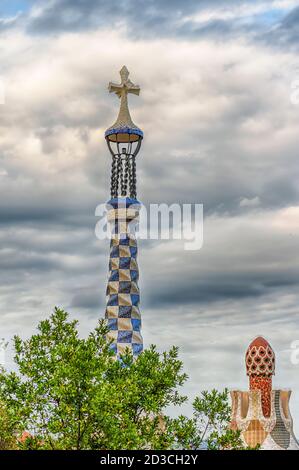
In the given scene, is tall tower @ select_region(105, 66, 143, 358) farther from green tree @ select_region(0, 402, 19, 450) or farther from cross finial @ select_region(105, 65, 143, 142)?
green tree @ select_region(0, 402, 19, 450)

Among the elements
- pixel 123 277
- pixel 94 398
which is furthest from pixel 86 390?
pixel 123 277

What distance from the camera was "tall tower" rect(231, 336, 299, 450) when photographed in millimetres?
41906

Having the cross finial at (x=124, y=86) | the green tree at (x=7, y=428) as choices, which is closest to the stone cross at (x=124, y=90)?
the cross finial at (x=124, y=86)

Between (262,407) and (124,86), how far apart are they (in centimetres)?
1323

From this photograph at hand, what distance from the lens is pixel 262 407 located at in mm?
42281

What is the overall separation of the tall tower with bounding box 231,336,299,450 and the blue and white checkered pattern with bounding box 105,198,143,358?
5.70 meters

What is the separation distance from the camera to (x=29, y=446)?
88.8 ft

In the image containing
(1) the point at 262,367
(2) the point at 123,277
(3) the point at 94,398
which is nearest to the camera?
(3) the point at 94,398

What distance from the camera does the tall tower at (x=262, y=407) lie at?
41.9m

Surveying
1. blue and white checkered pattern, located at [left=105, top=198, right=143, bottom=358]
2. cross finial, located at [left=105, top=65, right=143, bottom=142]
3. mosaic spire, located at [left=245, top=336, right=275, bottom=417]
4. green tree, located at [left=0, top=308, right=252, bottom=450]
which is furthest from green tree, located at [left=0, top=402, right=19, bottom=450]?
mosaic spire, located at [left=245, top=336, right=275, bottom=417]

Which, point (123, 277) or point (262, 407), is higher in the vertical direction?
point (123, 277)

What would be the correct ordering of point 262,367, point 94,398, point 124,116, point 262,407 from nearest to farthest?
point 94,398 → point 124,116 → point 262,407 → point 262,367

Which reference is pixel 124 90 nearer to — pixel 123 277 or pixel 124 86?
pixel 124 86

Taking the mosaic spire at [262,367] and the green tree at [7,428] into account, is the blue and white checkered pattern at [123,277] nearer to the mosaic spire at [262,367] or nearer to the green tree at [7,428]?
the mosaic spire at [262,367]
